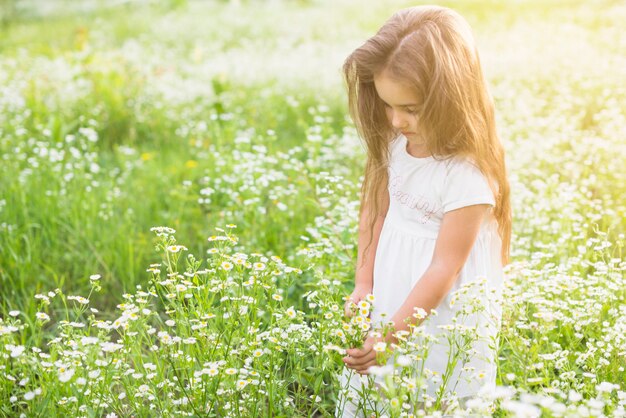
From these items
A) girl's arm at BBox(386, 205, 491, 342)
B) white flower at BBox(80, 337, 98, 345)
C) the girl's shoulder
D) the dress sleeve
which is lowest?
white flower at BBox(80, 337, 98, 345)

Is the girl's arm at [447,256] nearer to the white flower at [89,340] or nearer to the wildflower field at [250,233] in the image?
the wildflower field at [250,233]

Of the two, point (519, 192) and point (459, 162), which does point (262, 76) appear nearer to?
point (519, 192)

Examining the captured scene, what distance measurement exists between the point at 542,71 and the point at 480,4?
641cm

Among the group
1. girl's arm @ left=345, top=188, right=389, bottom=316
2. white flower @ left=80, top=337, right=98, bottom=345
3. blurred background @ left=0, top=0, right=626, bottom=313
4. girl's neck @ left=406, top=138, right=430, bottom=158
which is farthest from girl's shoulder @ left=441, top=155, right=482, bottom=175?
white flower @ left=80, top=337, right=98, bottom=345

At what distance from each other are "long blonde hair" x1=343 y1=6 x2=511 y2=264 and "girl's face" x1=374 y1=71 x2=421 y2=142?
0.8 inches

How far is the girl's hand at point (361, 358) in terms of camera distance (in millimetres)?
2133

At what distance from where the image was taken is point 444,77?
2186 mm

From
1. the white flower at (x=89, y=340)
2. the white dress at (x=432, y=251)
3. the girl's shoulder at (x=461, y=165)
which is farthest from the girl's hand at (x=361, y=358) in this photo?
the white flower at (x=89, y=340)

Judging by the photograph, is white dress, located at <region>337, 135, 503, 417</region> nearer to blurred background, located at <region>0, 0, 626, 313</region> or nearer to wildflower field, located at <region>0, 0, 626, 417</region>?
wildflower field, located at <region>0, 0, 626, 417</region>

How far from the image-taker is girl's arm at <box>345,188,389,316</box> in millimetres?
2629

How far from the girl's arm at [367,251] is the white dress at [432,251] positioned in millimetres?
112

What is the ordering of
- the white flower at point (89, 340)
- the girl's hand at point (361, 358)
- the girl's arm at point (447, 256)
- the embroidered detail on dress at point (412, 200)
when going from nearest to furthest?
1. the white flower at point (89, 340)
2. the girl's hand at point (361, 358)
3. the girl's arm at point (447, 256)
4. the embroidered detail on dress at point (412, 200)

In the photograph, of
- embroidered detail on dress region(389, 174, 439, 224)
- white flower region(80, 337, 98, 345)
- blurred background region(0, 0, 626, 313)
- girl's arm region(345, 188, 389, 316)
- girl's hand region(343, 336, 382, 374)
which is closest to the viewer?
white flower region(80, 337, 98, 345)

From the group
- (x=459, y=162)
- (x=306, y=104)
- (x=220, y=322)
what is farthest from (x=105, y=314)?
(x=306, y=104)
